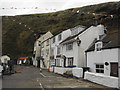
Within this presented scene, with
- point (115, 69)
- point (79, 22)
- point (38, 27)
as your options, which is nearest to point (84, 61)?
point (115, 69)

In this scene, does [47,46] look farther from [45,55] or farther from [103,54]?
[103,54]

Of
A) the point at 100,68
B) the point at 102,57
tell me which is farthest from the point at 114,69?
the point at 100,68

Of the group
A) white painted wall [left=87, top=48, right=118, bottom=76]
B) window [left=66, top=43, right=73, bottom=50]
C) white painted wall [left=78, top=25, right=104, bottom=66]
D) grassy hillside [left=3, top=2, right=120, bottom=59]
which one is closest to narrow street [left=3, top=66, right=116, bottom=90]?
white painted wall [left=87, top=48, right=118, bottom=76]

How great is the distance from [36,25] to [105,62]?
109238 mm

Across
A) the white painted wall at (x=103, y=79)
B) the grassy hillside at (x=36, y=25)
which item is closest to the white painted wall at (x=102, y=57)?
the white painted wall at (x=103, y=79)

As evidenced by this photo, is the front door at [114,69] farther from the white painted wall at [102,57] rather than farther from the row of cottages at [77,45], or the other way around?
the row of cottages at [77,45]

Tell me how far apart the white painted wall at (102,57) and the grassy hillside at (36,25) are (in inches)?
2366

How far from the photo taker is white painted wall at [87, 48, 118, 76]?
1961 centimetres

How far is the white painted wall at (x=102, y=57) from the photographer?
772 inches

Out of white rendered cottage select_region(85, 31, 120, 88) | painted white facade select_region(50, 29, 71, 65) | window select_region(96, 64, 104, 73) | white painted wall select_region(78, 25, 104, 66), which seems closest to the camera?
white rendered cottage select_region(85, 31, 120, 88)

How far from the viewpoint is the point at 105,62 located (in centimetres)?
2109

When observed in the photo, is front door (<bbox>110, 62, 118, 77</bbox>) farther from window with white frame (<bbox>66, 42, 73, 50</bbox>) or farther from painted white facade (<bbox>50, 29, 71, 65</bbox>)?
painted white facade (<bbox>50, 29, 71, 65</bbox>)

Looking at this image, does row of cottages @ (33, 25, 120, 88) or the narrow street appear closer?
the narrow street

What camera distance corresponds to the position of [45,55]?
5150 cm
